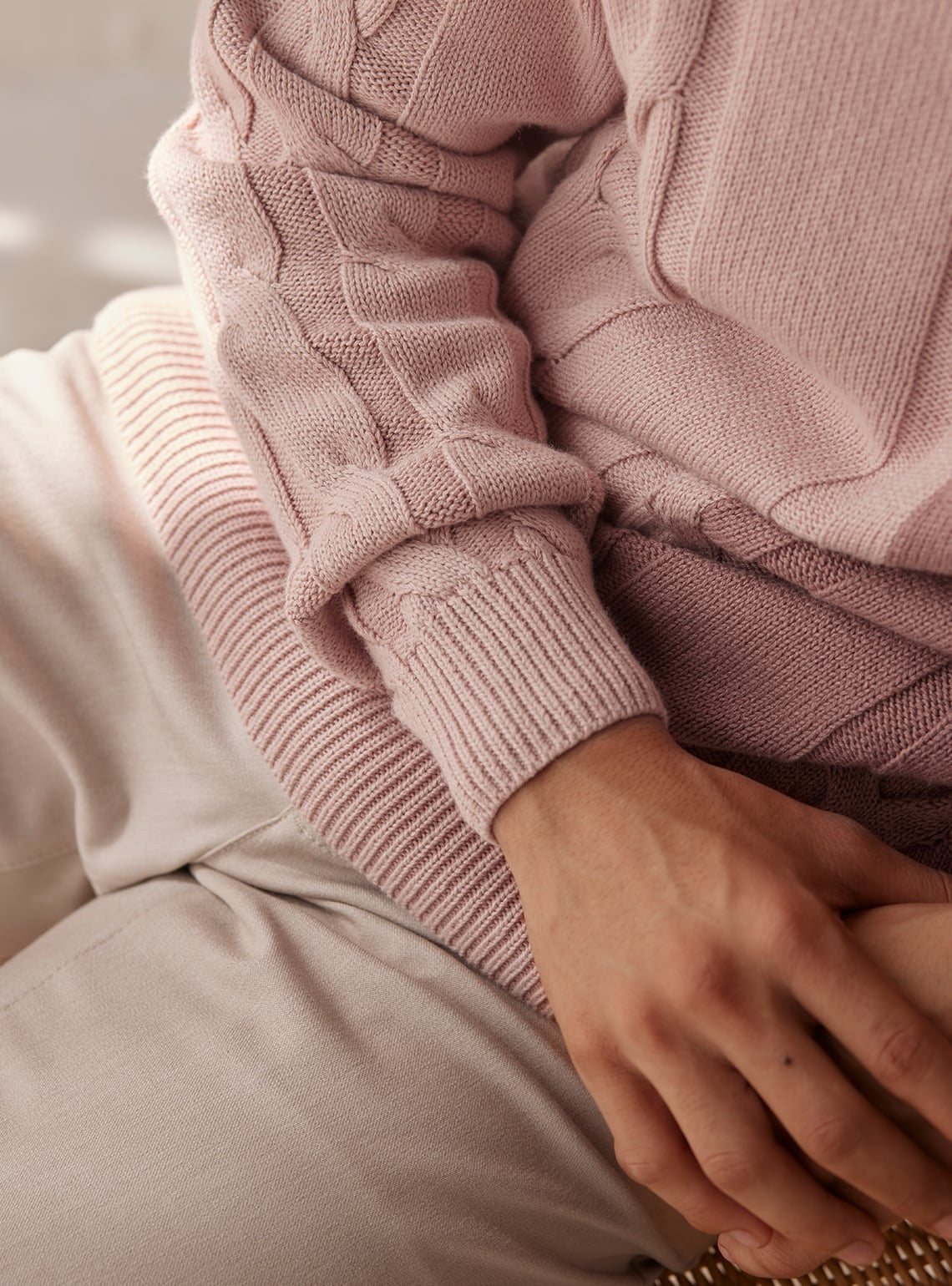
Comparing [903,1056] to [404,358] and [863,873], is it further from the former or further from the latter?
[404,358]

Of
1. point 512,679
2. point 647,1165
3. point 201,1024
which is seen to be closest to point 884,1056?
point 647,1165

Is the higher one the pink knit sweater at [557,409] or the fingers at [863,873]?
the pink knit sweater at [557,409]

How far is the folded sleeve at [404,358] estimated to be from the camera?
1.61 feet

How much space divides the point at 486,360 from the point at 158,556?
23cm

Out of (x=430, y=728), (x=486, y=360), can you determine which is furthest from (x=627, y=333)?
(x=430, y=728)

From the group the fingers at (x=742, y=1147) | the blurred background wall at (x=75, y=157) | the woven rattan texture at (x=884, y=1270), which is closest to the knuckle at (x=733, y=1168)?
the fingers at (x=742, y=1147)

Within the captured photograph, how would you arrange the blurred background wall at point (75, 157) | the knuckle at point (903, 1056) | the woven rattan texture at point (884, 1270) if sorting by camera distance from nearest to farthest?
the knuckle at point (903, 1056) < the woven rattan texture at point (884, 1270) < the blurred background wall at point (75, 157)

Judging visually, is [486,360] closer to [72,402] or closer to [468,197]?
[468,197]

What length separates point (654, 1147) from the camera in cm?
44

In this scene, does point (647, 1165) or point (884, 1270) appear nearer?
point (647, 1165)

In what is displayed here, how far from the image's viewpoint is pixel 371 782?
55 cm

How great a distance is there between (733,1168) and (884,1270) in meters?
0.26

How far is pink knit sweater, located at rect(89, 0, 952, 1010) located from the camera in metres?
0.45

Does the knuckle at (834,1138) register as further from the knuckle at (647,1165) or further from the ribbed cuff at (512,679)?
the ribbed cuff at (512,679)
